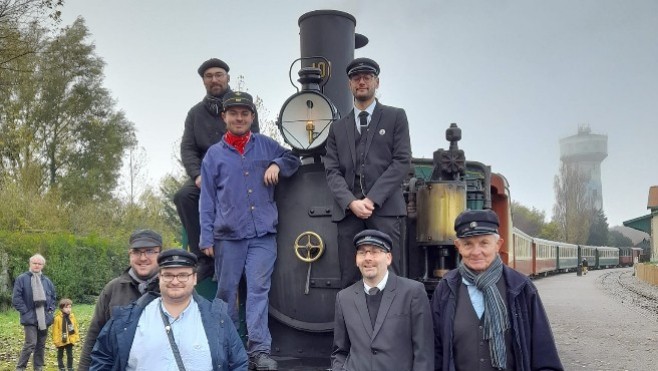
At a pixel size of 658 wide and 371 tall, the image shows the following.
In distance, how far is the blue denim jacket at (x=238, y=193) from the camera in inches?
164

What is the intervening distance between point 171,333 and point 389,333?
97 centimetres

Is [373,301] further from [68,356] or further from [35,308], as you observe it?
[35,308]

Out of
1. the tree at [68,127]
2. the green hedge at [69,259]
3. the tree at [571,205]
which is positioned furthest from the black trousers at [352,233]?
the tree at [571,205]

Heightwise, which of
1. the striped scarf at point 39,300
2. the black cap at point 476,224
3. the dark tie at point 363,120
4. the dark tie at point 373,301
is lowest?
the striped scarf at point 39,300

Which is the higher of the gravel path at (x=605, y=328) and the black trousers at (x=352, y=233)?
the black trousers at (x=352, y=233)

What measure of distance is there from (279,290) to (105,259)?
17.9 meters

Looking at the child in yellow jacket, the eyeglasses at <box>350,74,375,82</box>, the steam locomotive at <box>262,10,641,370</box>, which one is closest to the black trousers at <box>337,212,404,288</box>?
the steam locomotive at <box>262,10,641,370</box>

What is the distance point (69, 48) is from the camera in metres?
29.1

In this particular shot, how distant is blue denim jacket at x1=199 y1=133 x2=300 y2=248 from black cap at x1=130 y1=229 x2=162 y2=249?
642mm

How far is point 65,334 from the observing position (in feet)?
31.0

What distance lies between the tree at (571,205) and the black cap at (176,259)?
6188 cm

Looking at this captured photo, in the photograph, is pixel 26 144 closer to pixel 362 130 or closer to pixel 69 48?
pixel 69 48

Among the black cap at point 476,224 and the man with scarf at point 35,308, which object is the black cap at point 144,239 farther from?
Result: the man with scarf at point 35,308

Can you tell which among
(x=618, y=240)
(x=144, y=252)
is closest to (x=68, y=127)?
(x=144, y=252)
